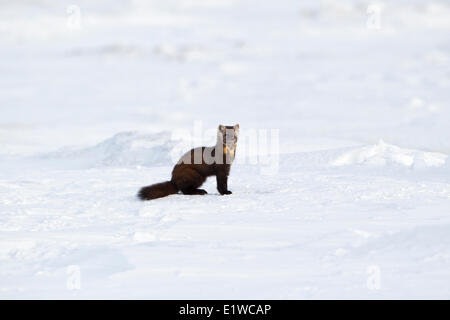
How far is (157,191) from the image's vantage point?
8.19 metres

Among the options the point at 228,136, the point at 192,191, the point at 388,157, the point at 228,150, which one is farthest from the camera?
the point at 388,157

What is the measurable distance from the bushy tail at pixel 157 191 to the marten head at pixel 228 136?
3.16 ft

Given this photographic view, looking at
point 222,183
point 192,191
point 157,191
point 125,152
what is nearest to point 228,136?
point 222,183

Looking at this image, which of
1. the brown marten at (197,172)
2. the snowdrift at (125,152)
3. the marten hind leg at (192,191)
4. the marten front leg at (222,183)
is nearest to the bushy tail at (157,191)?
the brown marten at (197,172)

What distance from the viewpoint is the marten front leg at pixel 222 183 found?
26.9 feet

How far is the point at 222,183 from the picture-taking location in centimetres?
826

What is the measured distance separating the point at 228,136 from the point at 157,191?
1.27m

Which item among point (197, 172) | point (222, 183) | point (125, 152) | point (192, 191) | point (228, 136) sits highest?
point (228, 136)

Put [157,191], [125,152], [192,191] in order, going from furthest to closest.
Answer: [125,152] → [192,191] → [157,191]

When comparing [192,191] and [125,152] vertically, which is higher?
[192,191]

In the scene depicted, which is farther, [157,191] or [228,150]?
[157,191]

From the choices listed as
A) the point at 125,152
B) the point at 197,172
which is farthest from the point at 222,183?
the point at 125,152

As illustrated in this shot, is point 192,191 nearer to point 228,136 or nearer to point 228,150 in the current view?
point 228,150

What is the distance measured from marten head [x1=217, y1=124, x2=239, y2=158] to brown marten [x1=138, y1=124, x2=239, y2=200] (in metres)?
0.02
